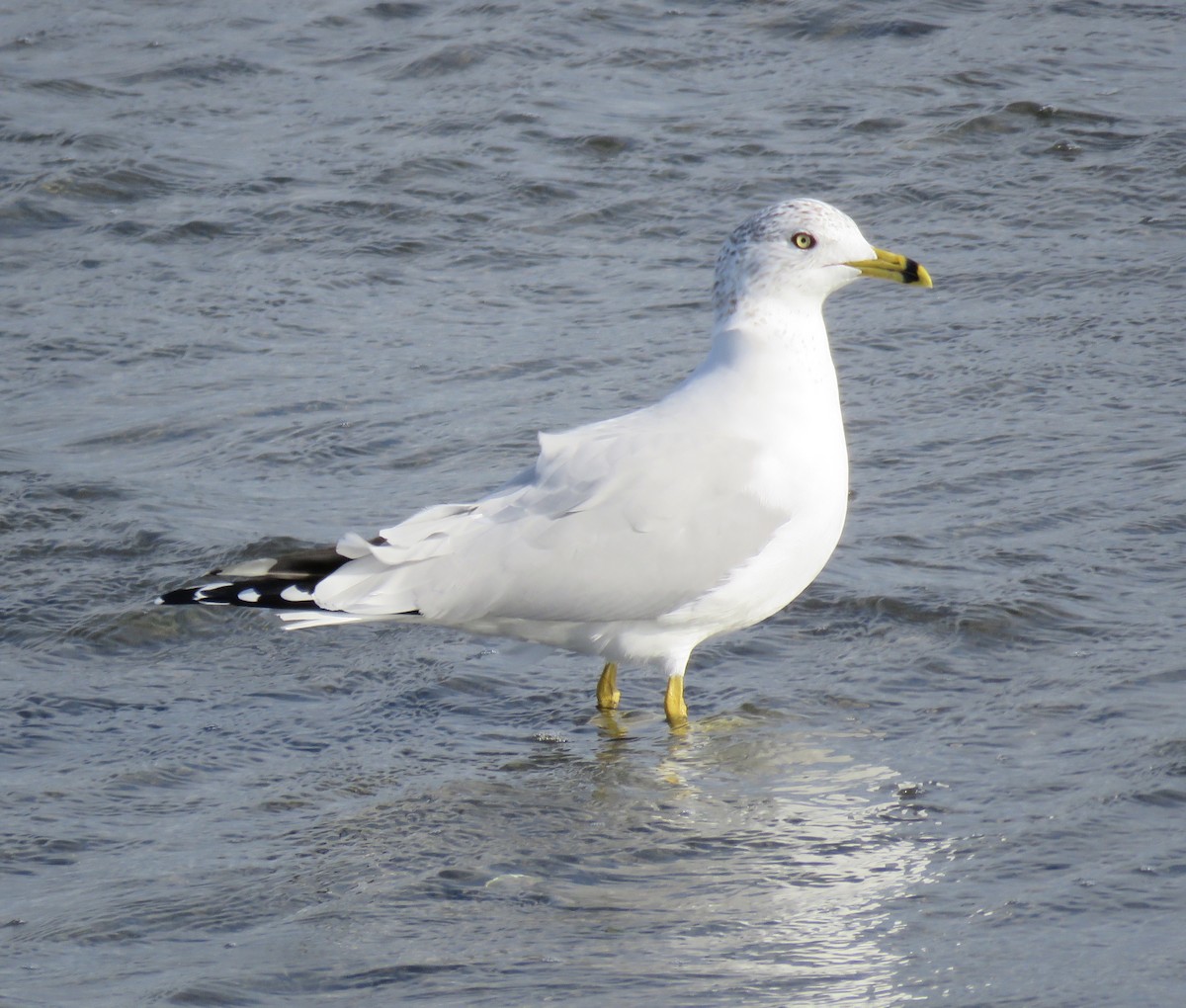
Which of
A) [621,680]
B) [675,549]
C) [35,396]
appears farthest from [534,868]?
[35,396]

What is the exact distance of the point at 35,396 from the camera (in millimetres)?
7398

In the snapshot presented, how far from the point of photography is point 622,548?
489 centimetres

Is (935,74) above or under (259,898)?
above

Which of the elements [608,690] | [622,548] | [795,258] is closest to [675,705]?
[608,690]

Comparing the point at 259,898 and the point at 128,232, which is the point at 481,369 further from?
the point at 259,898

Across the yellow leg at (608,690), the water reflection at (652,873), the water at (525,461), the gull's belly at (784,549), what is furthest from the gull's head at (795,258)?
the water reflection at (652,873)

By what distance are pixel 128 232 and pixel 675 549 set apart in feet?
16.6

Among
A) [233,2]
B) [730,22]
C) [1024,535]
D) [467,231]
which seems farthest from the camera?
[233,2]

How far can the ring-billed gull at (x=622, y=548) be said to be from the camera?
488 centimetres

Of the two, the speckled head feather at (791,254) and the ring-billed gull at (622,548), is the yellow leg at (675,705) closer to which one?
the ring-billed gull at (622,548)

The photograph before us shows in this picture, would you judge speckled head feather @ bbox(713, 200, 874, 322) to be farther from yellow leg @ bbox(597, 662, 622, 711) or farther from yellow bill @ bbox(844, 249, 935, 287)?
yellow leg @ bbox(597, 662, 622, 711)

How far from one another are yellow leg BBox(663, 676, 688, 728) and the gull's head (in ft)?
3.59

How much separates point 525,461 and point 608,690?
1554 mm

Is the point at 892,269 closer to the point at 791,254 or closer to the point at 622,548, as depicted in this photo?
the point at 791,254
